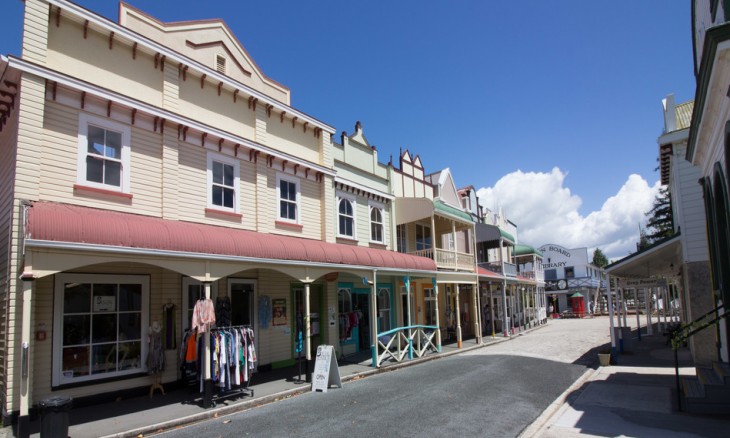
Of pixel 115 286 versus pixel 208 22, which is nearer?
pixel 115 286

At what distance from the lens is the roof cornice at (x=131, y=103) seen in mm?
9016

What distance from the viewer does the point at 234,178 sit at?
1317 cm

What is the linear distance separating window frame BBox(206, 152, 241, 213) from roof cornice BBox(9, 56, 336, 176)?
55 centimetres

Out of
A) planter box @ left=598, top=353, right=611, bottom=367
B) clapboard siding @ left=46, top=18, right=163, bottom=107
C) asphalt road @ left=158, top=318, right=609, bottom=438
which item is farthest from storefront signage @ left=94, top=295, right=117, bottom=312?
planter box @ left=598, top=353, right=611, bottom=367

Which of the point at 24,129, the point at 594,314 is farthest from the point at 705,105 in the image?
the point at 594,314

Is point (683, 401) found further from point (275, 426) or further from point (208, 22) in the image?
point (208, 22)

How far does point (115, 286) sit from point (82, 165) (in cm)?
268

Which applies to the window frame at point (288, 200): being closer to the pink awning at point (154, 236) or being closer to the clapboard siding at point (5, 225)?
the pink awning at point (154, 236)

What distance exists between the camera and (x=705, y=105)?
7531 mm

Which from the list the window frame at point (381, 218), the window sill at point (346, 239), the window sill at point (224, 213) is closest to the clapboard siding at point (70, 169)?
the window sill at point (224, 213)

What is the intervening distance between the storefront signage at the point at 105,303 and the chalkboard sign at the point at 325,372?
4.79 meters

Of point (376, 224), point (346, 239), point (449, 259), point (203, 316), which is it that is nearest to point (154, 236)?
point (203, 316)

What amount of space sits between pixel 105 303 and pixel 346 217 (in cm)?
881

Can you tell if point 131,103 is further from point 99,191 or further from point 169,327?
point 169,327
